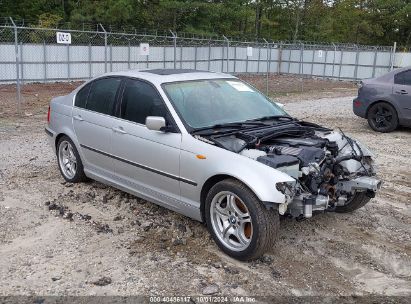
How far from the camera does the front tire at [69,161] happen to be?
6258 millimetres

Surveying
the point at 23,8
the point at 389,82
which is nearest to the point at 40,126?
the point at 389,82

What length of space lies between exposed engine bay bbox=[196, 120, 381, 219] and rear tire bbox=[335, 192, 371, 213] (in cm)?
15

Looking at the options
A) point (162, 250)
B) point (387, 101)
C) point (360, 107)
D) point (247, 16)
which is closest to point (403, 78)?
point (387, 101)

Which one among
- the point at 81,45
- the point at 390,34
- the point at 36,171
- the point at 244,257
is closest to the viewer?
the point at 244,257

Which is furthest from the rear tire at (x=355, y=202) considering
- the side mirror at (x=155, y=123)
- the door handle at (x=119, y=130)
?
the door handle at (x=119, y=130)

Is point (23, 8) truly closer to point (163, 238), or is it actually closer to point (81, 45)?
point (81, 45)

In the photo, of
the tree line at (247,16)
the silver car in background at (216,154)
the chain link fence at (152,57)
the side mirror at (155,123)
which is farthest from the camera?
the tree line at (247,16)

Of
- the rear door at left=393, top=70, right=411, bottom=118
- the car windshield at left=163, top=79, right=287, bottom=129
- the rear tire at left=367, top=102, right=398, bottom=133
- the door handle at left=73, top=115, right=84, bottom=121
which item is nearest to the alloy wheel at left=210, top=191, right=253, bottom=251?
the car windshield at left=163, top=79, right=287, bottom=129

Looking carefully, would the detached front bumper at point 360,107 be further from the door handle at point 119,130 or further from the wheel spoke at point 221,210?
the wheel spoke at point 221,210

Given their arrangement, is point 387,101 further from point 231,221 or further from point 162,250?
point 162,250

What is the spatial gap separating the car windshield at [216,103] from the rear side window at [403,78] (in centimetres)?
614

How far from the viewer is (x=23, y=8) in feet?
114

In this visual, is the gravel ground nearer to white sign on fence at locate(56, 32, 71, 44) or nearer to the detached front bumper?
the detached front bumper

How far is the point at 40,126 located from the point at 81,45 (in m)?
12.2
